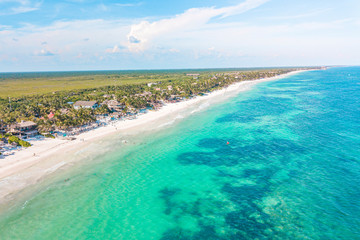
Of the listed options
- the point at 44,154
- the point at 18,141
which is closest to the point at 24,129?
the point at 18,141

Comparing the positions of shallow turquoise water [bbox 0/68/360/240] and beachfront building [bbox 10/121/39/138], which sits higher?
beachfront building [bbox 10/121/39/138]

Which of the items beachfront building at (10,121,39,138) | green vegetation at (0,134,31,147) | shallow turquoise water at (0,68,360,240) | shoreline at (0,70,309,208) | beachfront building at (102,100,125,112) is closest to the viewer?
shallow turquoise water at (0,68,360,240)

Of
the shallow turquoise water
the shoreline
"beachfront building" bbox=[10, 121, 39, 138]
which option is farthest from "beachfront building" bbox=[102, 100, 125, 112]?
the shallow turquoise water

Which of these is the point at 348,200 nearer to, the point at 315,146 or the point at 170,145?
the point at 315,146

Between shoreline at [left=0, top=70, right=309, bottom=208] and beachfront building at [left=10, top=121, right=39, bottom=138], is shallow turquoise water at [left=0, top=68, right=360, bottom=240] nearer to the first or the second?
shoreline at [left=0, top=70, right=309, bottom=208]

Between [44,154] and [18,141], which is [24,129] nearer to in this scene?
[18,141]

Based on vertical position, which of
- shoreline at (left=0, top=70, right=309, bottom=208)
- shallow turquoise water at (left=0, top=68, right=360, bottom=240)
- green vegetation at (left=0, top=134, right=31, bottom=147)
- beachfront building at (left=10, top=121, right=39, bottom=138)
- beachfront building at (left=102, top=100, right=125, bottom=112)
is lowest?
shallow turquoise water at (left=0, top=68, right=360, bottom=240)
